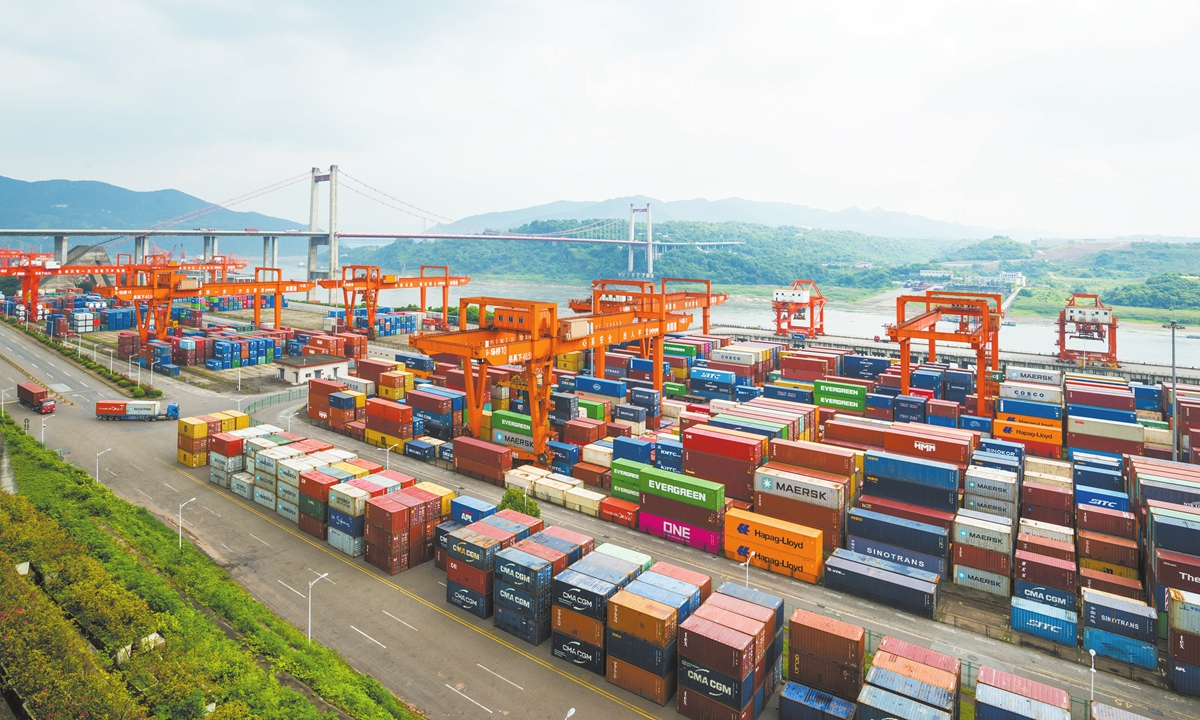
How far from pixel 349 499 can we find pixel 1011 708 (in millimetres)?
27604

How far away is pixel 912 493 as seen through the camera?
32812 mm

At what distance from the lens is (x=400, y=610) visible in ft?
88.3

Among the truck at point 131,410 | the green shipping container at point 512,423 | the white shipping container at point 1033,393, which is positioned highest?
the white shipping container at point 1033,393

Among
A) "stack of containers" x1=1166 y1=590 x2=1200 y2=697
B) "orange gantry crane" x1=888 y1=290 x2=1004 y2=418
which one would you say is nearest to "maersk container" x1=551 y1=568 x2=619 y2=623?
"stack of containers" x1=1166 y1=590 x2=1200 y2=697

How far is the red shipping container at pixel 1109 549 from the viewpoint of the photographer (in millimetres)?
28413

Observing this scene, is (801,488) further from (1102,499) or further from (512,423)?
(512,423)

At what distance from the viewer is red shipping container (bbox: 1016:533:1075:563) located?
93.3 ft

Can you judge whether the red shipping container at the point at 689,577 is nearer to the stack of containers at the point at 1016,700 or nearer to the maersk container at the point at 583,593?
the maersk container at the point at 583,593

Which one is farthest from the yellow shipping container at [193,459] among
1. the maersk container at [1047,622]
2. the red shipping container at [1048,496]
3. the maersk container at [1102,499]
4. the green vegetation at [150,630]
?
the maersk container at [1102,499]

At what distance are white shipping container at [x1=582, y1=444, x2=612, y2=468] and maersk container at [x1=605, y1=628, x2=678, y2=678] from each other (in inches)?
716

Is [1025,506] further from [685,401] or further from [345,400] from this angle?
[345,400]

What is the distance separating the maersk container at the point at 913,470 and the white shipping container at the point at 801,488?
9.47 ft

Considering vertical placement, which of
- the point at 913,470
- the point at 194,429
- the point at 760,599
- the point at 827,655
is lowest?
the point at 827,655

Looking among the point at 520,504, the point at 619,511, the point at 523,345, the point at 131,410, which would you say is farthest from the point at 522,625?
the point at 131,410
